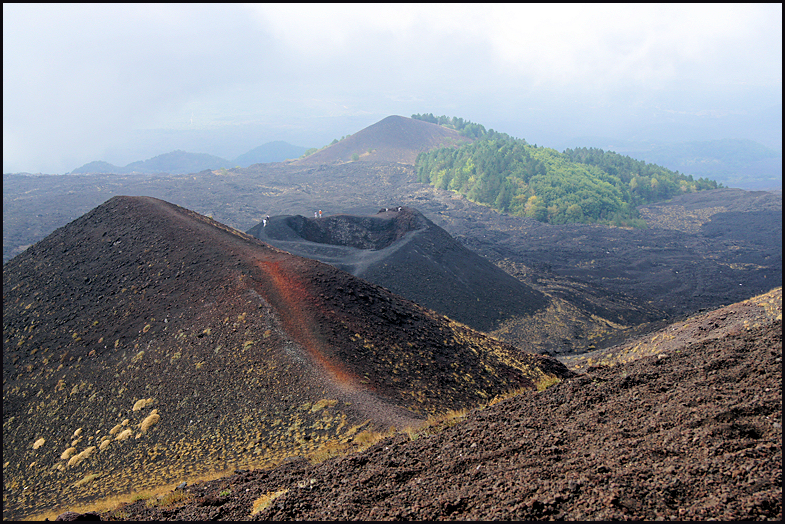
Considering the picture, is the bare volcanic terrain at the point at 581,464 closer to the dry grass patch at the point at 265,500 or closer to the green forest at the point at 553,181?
the dry grass patch at the point at 265,500

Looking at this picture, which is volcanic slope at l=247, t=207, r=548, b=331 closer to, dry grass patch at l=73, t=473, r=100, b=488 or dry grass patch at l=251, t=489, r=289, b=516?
dry grass patch at l=73, t=473, r=100, b=488

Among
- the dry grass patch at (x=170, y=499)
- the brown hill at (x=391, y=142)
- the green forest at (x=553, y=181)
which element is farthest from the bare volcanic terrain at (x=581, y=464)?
the brown hill at (x=391, y=142)

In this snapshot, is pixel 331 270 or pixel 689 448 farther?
pixel 331 270

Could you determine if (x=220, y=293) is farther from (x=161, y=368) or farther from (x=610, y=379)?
(x=610, y=379)

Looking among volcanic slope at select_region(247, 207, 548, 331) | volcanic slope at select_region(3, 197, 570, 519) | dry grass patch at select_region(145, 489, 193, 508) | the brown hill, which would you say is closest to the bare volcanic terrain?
dry grass patch at select_region(145, 489, 193, 508)

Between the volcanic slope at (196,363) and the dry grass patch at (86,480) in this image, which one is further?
the volcanic slope at (196,363)

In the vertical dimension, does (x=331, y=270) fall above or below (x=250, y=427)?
above

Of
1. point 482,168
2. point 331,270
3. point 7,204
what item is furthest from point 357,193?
point 331,270

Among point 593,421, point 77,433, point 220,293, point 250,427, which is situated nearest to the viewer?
point 593,421
